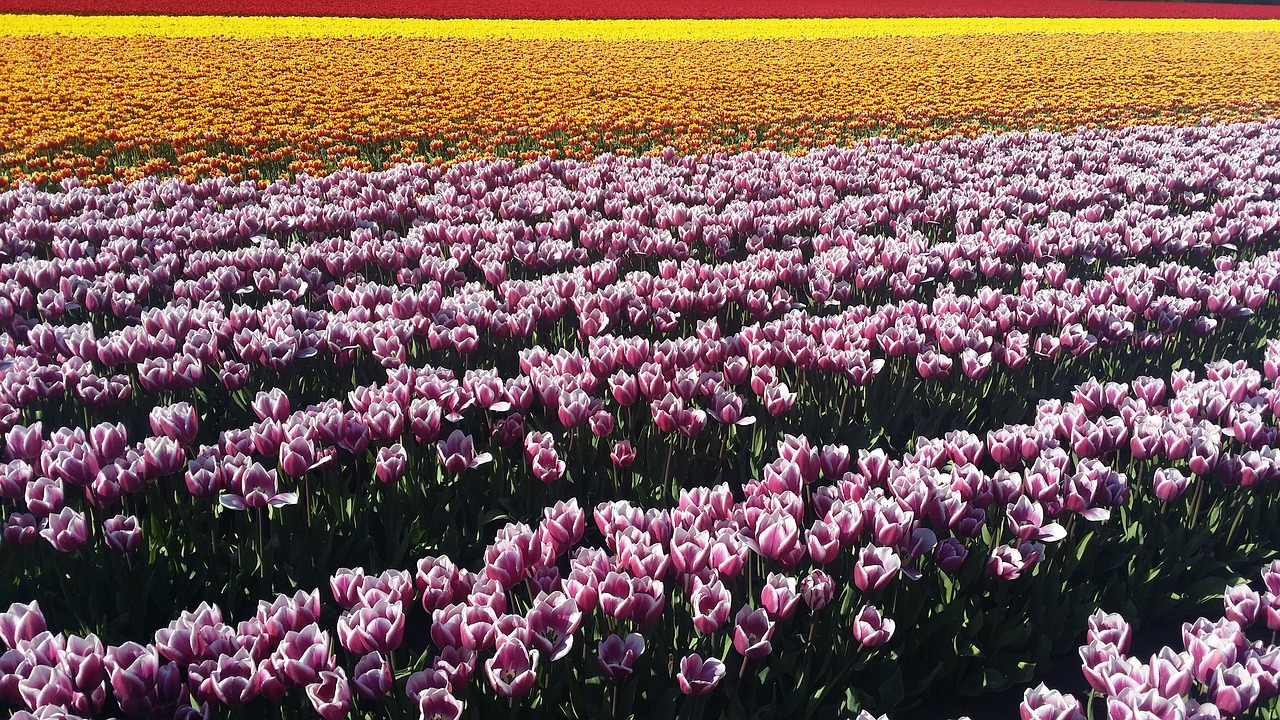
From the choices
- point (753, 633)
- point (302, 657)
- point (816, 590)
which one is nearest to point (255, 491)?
point (302, 657)

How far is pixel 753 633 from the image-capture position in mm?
2271

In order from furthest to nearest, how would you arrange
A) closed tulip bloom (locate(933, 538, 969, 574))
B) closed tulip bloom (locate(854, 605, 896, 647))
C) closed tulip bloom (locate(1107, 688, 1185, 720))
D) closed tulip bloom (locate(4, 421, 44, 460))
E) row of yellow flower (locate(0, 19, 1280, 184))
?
row of yellow flower (locate(0, 19, 1280, 184))
closed tulip bloom (locate(4, 421, 44, 460))
closed tulip bloom (locate(933, 538, 969, 574))
closed tulip bloom (locate(854, 605, 896, 647))
closed tulip bloom (locate(1107, 688, 1185, 720))

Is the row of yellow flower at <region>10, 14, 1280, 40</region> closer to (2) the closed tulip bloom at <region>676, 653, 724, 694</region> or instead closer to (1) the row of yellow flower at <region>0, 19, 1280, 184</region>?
(1) the row of yellow flower at <region>0, 19, 1280, 184</region>

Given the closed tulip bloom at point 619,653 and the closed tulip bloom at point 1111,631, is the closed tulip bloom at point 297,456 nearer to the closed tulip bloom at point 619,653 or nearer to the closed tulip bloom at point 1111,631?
the closed tulip bloom at point 619,653

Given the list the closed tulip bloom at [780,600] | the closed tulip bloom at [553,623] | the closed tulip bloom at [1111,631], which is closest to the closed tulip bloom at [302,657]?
the closed tulip bloom at [553,623]

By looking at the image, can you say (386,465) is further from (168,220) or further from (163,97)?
(163,97)

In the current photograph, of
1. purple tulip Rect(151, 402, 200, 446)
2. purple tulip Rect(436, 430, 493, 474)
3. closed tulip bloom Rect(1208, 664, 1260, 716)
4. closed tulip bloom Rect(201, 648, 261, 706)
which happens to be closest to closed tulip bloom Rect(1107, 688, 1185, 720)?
closed tulip bloom Rect(1208, 664, 1260, 716)

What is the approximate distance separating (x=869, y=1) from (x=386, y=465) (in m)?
46.3

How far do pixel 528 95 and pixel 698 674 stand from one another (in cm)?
1757

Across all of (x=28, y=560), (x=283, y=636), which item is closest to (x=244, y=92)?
(x=28, y=560)

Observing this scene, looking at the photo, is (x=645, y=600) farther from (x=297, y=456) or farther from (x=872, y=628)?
(x=297, y=456)

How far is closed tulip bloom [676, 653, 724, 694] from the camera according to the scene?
7.14 ft

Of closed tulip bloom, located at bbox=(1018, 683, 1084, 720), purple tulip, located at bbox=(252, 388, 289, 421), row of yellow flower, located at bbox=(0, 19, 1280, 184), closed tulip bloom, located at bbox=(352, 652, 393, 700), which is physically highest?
row of yellow flower, located at bbox=(0, 19, 1280, 184)

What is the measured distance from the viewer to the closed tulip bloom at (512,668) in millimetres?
2018
